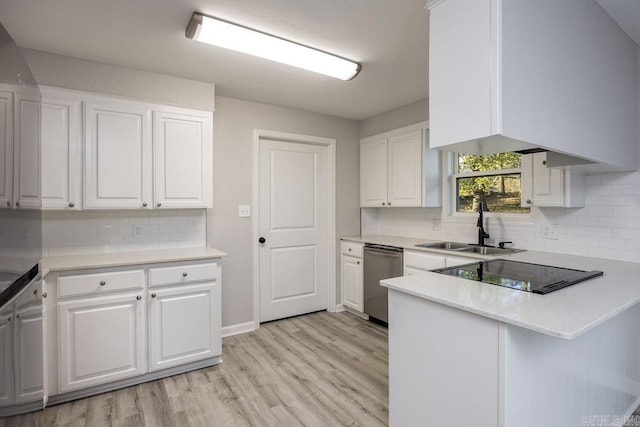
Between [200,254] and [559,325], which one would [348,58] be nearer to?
[200,254]

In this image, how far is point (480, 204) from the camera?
2.95m

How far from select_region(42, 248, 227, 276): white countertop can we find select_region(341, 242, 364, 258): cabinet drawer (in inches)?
64.8

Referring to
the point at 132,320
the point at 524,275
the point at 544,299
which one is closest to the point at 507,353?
the point at 544,299

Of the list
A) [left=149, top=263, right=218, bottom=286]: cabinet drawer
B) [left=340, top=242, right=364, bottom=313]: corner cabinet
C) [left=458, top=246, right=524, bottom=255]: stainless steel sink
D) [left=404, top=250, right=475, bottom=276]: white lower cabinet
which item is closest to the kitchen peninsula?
[left=458, top=246, right=524, bottom=255]: stainless steel sink

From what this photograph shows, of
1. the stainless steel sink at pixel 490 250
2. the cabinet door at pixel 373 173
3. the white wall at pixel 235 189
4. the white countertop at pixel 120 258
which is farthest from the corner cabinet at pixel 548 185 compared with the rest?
the white countertop at pixel 120 258

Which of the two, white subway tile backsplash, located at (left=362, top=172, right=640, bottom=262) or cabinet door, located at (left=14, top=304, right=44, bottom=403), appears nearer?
cabinet door, located at (left=14, top=304, right=44, bottom=403)

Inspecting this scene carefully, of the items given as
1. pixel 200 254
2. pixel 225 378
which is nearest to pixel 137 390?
pixel 225 378

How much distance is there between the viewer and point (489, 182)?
10.2 ft

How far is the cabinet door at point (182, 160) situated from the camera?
260cm

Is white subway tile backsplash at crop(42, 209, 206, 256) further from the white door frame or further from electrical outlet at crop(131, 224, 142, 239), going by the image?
the white door frame

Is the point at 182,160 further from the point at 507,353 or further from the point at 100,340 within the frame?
the point at 507,353

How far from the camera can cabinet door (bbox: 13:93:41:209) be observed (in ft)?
2.79

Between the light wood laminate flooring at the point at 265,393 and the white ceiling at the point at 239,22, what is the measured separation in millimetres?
2398

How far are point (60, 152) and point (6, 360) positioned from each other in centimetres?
199
